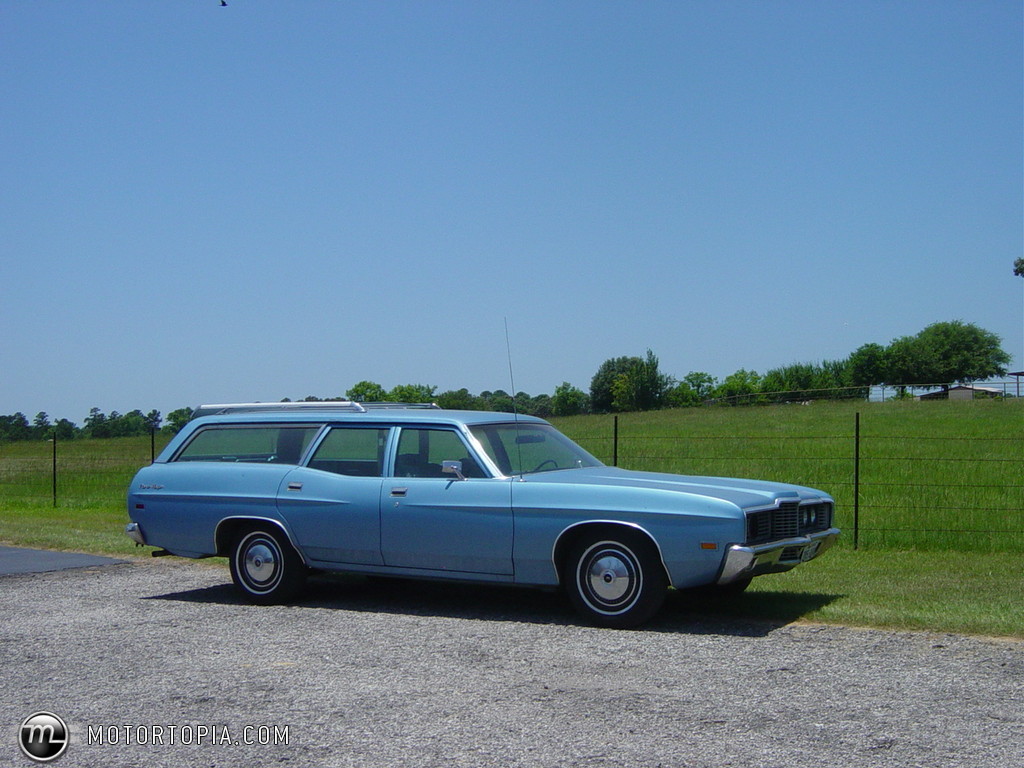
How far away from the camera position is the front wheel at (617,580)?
7.46 meters

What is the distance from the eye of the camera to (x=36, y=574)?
35.7ft

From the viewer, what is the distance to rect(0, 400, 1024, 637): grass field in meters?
8.38

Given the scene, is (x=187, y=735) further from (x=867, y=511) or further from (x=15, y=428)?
(x=15, y=428)

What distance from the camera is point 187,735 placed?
16.7ft

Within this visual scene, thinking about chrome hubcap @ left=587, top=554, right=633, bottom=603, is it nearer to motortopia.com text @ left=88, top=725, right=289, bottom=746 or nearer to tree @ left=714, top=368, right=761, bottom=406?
motortopia.com text @ left=88, top=725, right=289, bottom=746

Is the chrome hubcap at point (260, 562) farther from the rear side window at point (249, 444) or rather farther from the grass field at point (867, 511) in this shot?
the grass field at point (867, 511)

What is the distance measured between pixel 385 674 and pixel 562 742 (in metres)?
1.69

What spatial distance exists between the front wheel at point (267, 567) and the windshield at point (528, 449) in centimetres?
190

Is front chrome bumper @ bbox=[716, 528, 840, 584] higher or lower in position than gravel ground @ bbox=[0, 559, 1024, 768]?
higher

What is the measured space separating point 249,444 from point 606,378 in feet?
414

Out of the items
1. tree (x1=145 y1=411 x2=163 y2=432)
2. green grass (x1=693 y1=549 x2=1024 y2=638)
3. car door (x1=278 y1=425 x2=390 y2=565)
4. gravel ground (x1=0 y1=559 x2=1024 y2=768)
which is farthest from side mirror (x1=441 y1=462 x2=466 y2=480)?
tree (x1=145 y1=411 x2=163 y2=432)

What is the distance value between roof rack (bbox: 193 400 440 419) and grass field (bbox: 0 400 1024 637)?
3.27m

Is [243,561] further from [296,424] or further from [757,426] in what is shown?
[757,426]

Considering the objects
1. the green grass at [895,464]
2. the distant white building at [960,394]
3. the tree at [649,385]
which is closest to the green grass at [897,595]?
the green grass at [895,464]
